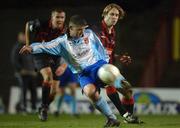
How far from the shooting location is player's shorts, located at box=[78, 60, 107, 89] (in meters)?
10.1

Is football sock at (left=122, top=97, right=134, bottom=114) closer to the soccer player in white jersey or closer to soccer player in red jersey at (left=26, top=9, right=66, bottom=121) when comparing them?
the soccer player in white jersey

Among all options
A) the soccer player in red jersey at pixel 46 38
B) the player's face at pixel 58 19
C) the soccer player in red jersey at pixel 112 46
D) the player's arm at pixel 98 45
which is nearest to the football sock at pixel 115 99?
the soccer player in red jersey at pixel 112 46

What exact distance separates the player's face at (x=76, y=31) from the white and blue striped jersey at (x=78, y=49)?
0.09 meters

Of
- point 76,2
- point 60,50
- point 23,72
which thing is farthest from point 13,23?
point 60,50

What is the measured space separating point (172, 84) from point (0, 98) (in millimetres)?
5287

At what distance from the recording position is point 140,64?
21.1m

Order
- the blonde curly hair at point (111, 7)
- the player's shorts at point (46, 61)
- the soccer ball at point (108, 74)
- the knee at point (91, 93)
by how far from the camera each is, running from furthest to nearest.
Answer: the player's shorts at point (46, 61) < the blonde curly hair at point (111, 7) < the knee at point (91, 93) < the soccer ball at point (108, 74)

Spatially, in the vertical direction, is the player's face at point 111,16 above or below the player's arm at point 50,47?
above

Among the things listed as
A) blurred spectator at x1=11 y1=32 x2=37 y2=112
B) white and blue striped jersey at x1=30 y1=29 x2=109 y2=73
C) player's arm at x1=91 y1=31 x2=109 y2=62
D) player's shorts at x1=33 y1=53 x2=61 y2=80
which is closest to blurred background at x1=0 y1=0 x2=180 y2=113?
blurred spectator at x1=11 y1=32 x2=37 y2=112

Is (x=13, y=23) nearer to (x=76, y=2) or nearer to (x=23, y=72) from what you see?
(x=76, y=2)

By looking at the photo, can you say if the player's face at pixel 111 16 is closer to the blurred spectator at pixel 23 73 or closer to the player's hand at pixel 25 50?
the player's hand at pixel 25 50

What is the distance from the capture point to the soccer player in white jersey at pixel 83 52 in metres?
10.0

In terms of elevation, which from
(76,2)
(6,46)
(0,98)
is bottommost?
(0,98)

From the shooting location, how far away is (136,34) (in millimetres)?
21625
